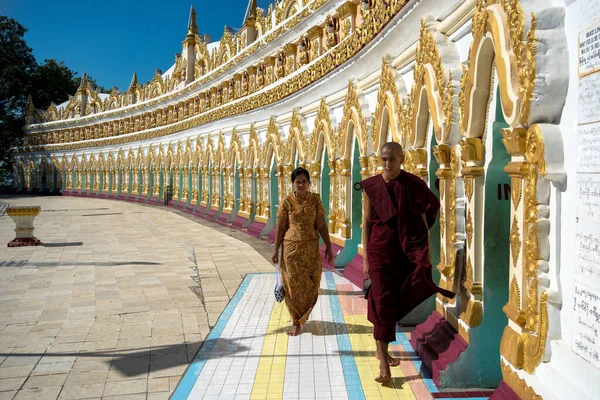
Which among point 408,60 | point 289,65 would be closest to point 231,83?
point 289,65

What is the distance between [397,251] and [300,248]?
1733 mm

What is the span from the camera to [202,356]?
5109 mm

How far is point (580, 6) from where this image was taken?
2775mm

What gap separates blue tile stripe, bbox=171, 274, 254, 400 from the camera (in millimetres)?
4301

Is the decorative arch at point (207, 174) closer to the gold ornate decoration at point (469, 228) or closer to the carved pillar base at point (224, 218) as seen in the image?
the carved pillar base at point (224, 218)

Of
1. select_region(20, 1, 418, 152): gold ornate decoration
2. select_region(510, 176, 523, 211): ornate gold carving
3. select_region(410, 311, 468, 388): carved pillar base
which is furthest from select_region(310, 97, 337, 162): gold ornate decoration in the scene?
select_region(510, 176, 523, 211): ornate gold carving

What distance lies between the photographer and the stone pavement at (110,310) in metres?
4.58

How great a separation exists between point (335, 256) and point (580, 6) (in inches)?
280

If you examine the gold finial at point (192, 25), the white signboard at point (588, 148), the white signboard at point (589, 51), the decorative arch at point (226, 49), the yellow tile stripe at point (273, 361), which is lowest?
the yellow tile stripe at point (273, 361)

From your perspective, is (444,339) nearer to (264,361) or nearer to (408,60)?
(264,361)

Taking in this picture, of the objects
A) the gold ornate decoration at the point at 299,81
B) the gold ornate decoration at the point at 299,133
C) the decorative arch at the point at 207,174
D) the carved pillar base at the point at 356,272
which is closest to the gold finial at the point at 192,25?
the gold ornate decoration at the point at 299,81

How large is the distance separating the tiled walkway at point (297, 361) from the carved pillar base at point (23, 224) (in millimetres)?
8455

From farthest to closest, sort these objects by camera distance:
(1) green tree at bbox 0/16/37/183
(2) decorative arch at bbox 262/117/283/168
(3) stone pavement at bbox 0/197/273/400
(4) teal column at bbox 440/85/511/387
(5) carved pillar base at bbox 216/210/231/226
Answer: (1) green tree at bbox 0/16/37/183, (5) carved pillar base at bbox 216/210/231/226, (2) decorative arch at bbox 262/117/283/168, (3) stone pavement at bbox 0/197/273/400, (4) teal column at bbox 440/85/511/387

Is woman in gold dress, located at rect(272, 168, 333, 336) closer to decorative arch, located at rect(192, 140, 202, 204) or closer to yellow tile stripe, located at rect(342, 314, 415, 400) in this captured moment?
yellow tile stripe, located at rect(342, 314, 415, 400)
